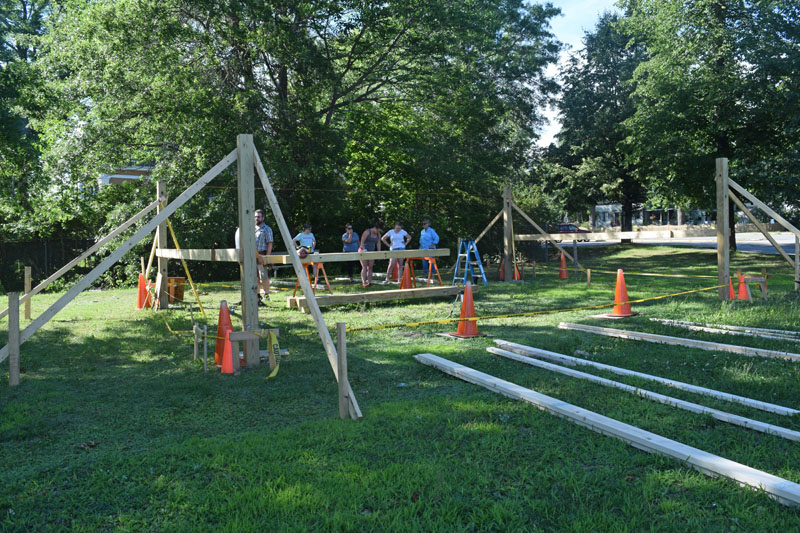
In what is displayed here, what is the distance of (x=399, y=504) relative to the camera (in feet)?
11.3

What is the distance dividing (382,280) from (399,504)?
14.2 metres

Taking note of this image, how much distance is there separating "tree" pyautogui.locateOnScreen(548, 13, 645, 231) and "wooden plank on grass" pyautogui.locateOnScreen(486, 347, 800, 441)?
27484mm

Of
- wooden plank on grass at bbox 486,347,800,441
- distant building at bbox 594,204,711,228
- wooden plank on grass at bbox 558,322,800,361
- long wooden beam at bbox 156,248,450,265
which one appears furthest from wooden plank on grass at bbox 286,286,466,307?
distant building at bbox 594,204,711,228

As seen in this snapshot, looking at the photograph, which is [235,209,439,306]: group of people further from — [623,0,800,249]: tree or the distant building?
the distant building

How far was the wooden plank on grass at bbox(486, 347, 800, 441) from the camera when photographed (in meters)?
4.29

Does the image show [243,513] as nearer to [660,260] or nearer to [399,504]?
[399,504]

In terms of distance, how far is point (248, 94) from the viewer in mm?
18234

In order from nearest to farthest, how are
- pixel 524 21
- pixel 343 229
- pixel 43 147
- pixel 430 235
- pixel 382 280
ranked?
1. pixel 430 235
2. pixel 382 280
3. pixel 43 147
4. pixel 343 229
5. pixel 524 21

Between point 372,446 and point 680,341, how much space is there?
4.83 m

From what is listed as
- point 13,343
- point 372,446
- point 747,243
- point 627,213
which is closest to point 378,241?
point 13,343

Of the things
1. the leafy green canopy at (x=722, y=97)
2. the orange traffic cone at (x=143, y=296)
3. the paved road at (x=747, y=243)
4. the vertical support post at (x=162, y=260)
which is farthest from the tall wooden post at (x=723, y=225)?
the paved road at (x=747, y=243)

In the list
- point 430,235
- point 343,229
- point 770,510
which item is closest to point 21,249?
point 343,229

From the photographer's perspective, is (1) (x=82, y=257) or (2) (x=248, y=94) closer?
(1) (x=82, y=257)

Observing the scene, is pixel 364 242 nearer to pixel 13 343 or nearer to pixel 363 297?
pixel 363 297
